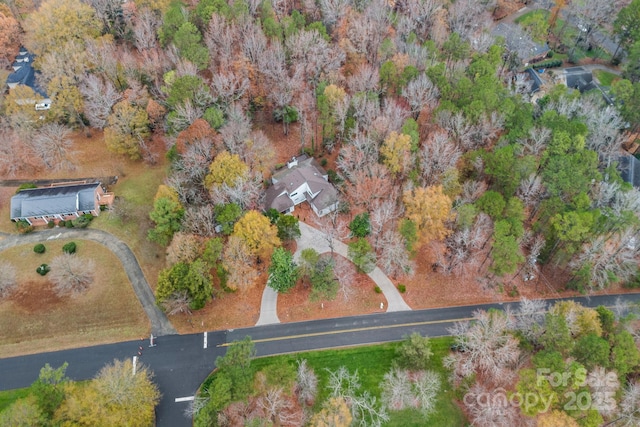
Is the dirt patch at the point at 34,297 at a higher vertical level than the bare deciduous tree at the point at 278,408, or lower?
higher

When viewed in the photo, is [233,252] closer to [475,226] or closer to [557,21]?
[475,226]

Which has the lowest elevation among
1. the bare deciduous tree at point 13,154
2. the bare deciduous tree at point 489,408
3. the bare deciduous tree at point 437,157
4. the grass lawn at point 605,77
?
the bare deciduous tree at point 489,408

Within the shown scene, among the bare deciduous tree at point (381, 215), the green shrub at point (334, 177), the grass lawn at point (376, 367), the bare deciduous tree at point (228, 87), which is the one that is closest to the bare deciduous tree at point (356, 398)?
the grass lawn at point (376, 367)

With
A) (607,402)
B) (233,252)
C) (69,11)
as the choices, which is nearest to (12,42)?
(69,11)

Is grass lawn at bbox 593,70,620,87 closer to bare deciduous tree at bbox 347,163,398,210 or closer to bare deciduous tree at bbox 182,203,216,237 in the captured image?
bare deciduous tree at bbox 347,163,398,210

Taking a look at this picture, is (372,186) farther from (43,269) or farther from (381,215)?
(43,269)

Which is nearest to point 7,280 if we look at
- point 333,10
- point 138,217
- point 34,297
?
point 34,297

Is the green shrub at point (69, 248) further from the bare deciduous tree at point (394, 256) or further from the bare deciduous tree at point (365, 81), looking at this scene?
the bare deciduous tree at point (365, 81)
